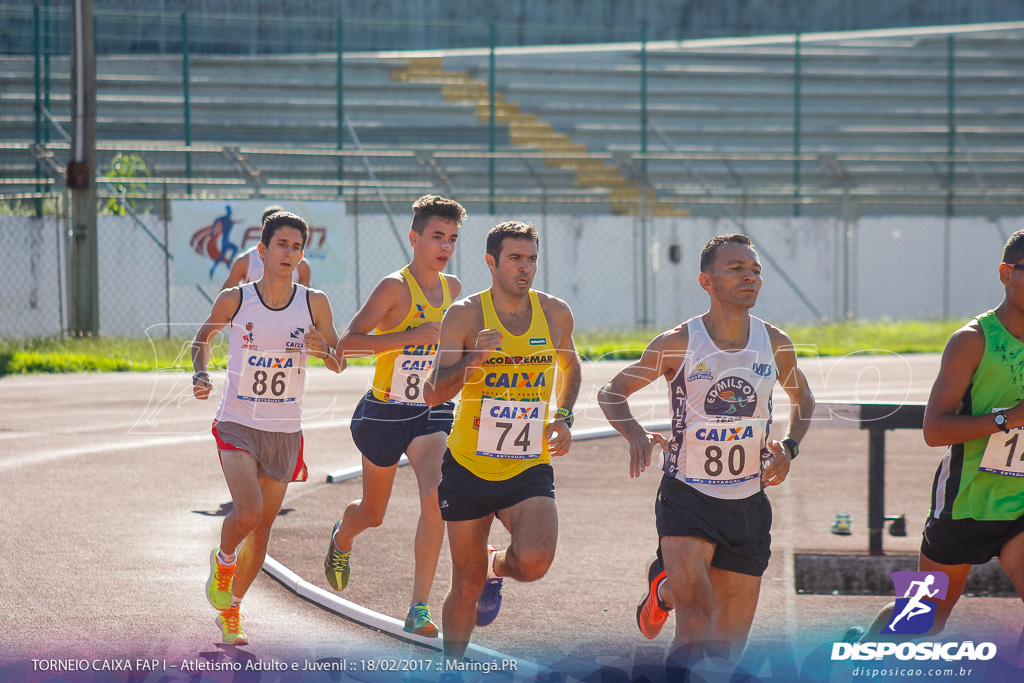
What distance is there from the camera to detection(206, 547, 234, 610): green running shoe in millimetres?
5941

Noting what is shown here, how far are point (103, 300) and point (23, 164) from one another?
144 inches

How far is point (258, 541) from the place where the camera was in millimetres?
6168

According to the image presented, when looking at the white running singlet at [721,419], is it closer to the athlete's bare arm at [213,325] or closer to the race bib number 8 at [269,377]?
the race bib number 8 at [269,377]

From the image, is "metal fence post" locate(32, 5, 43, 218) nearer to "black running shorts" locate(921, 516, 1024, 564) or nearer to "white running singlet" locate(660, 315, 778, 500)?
"white running singlet" locate(660, 315, 778, 500)

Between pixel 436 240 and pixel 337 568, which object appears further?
pixel 337 568

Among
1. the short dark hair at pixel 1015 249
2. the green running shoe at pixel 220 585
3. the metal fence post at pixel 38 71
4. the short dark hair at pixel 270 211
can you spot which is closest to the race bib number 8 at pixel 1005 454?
the short dark hair at pixel 1015 249

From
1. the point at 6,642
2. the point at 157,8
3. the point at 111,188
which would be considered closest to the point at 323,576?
the point at 6,642

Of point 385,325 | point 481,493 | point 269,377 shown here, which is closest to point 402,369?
point 385,325

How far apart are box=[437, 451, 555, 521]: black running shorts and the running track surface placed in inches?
29.5

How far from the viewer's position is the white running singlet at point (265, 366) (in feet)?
20.5

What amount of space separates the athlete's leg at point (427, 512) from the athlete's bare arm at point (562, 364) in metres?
0.93

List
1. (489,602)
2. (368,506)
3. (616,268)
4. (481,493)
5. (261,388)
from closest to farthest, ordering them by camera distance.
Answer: (481,493), (489,602), (261,388), (368,506), (616,268)

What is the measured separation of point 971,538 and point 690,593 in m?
1.20

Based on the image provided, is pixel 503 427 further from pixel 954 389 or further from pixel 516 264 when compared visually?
pixel 954 389
